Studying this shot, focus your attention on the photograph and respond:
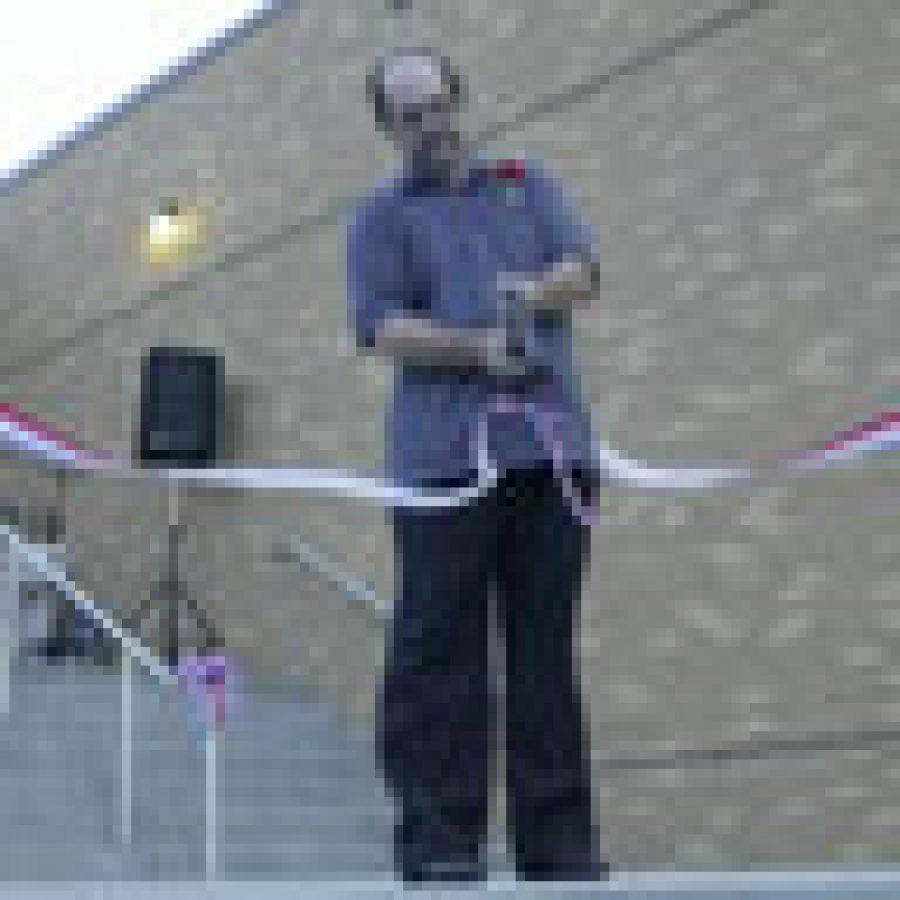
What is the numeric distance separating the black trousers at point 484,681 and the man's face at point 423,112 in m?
0.39

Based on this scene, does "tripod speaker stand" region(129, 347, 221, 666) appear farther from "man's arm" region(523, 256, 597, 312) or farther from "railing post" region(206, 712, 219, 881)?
"man's arm" region(523, 256, 597, 312)

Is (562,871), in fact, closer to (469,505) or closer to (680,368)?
(469,505)

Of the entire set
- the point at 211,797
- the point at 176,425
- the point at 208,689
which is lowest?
the point at 211,797

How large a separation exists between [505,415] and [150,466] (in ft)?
24.0

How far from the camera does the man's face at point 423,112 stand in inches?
88.8

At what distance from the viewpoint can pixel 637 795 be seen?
615 centimetres

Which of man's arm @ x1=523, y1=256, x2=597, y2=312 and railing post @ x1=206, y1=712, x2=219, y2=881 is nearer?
man's arm @ x1=523, y1=256, x2=597, y2=312

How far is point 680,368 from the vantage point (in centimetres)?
636

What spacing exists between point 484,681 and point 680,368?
168 inches

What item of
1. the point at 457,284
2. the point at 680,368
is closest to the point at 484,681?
the point at 457,284

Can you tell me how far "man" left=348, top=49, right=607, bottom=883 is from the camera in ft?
7.05

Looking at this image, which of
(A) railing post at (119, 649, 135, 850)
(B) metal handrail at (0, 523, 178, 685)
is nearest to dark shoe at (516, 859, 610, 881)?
(A) railing post at (119, 649, 135, 850)

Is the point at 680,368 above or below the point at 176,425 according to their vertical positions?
below

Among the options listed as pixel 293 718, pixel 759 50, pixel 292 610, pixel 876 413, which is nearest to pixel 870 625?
pixel 876 413
